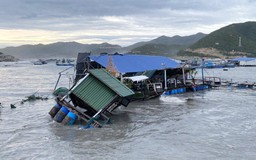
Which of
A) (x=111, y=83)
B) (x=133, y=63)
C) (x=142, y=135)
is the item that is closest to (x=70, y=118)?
(x=111, y=83)

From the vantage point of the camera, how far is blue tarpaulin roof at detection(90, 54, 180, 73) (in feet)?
101

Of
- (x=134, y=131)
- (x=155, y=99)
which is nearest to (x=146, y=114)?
(x=134, y=131)

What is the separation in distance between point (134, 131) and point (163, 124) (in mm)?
2745

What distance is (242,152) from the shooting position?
16.7 meters

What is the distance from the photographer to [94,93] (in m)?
22.0

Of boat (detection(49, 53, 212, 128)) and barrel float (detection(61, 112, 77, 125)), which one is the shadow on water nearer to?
barrel float (detection(61, 112, 77, 125))

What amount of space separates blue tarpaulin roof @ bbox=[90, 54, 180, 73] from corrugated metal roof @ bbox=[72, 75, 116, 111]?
7.16m

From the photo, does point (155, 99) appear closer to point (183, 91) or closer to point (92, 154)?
point (183, 91)

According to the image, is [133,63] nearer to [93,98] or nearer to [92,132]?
[93,98]

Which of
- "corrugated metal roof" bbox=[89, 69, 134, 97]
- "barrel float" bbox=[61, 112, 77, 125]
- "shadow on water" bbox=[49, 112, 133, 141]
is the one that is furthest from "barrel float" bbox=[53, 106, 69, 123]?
"corrugated metal roof" bbox=[89, 69, 134, 97]

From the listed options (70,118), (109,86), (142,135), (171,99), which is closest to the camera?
(142,135)

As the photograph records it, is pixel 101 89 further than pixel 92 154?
Yes

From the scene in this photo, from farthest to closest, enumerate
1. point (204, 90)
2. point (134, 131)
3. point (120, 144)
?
point (204, 90), point (134, 131), point (120, 144)

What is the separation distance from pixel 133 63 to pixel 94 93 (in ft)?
40.0
